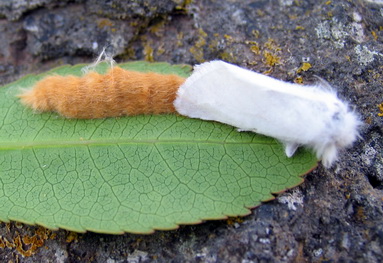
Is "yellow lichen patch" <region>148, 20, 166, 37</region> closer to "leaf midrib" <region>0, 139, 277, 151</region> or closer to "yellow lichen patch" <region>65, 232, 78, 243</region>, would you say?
"leaf midrib" <region>0, 139, 277, 151</region>

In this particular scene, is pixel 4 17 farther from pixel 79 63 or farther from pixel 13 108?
pixel 13 108

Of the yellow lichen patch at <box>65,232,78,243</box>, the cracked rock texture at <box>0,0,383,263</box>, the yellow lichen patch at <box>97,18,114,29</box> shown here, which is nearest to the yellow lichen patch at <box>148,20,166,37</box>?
the cracked rock texture at <box>0,0,383,263</box>

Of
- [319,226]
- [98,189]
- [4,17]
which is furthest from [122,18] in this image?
[319,226]

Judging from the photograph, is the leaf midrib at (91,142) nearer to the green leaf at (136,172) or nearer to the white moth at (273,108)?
the green leaf at (136,172)

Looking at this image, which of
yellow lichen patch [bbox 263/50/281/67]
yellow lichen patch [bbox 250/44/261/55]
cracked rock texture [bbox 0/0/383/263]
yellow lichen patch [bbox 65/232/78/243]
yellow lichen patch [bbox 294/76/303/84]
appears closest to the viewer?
cracked rock texture [bbox 0/0/383/263]

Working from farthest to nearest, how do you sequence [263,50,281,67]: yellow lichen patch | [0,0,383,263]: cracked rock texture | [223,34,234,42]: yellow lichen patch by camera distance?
[223,34,234,42]: yellow lichen patch
[263,50,281,67]: yellow lichen patch
[0,0,383,263]: cracked rock texture

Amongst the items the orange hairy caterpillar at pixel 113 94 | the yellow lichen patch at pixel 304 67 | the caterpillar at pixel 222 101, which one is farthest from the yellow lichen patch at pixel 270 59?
the orange hairy caterpillar at pixel 113 94
